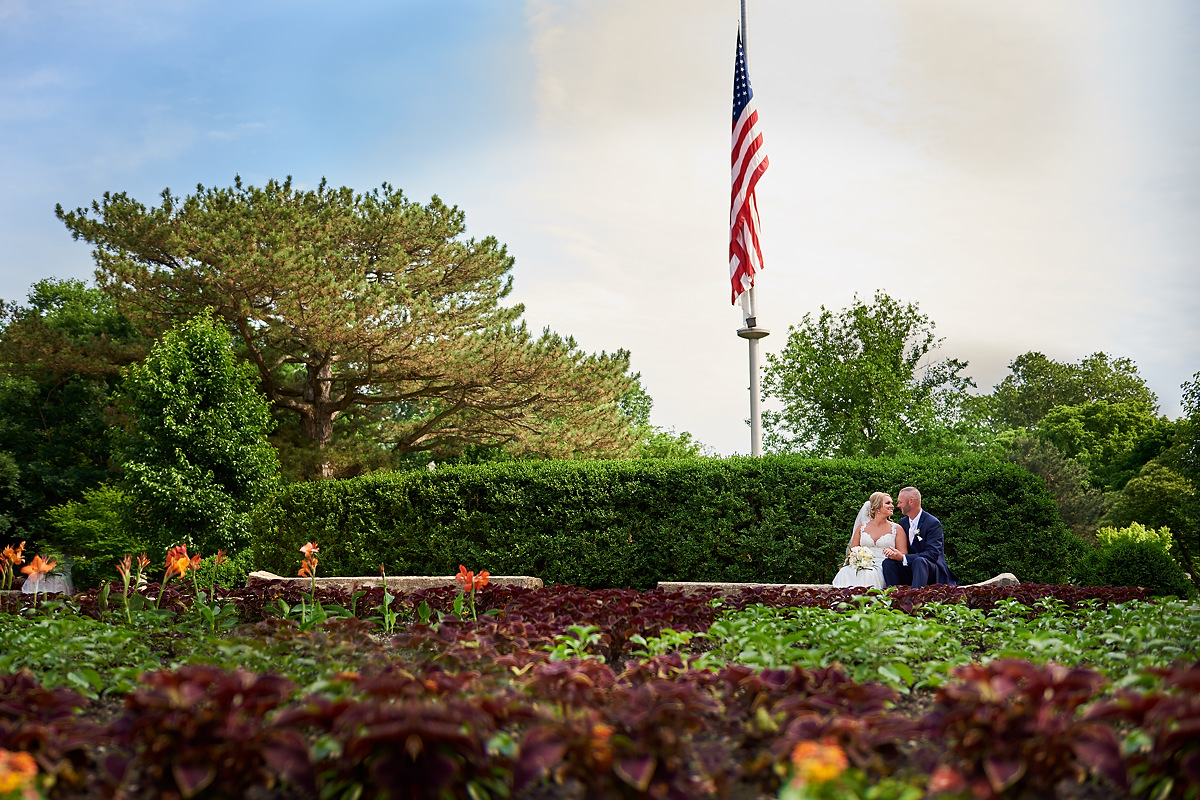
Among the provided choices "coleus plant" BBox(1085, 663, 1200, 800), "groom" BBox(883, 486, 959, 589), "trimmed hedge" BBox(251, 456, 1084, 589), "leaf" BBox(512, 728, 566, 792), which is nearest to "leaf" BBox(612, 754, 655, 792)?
"leaf" BBox(512, 728, 566, 792)

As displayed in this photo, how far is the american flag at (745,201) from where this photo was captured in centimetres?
1262

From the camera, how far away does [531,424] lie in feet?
64.1

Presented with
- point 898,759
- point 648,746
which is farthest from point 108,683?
point 898,759

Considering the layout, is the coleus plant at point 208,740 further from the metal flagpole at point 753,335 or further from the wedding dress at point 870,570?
the metal flagpole at point 753,335

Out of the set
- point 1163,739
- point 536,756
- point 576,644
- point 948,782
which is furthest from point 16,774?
point 1163,739

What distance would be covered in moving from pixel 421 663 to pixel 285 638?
0.96 m

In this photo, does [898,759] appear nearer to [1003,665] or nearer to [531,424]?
[1003,665]

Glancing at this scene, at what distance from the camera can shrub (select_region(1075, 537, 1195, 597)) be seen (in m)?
9.73

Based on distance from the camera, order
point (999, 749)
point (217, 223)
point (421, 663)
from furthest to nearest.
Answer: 1. point (217, 223)
2. point (421, 663)
3. point (999, 749)

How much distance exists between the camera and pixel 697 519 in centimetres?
1084

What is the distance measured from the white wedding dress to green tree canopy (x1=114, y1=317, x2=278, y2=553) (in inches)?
438

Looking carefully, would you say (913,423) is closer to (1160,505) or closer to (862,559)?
(1160,505)

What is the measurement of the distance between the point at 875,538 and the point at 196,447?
12047 millimetres

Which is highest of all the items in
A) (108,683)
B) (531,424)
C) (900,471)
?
(531,424)
